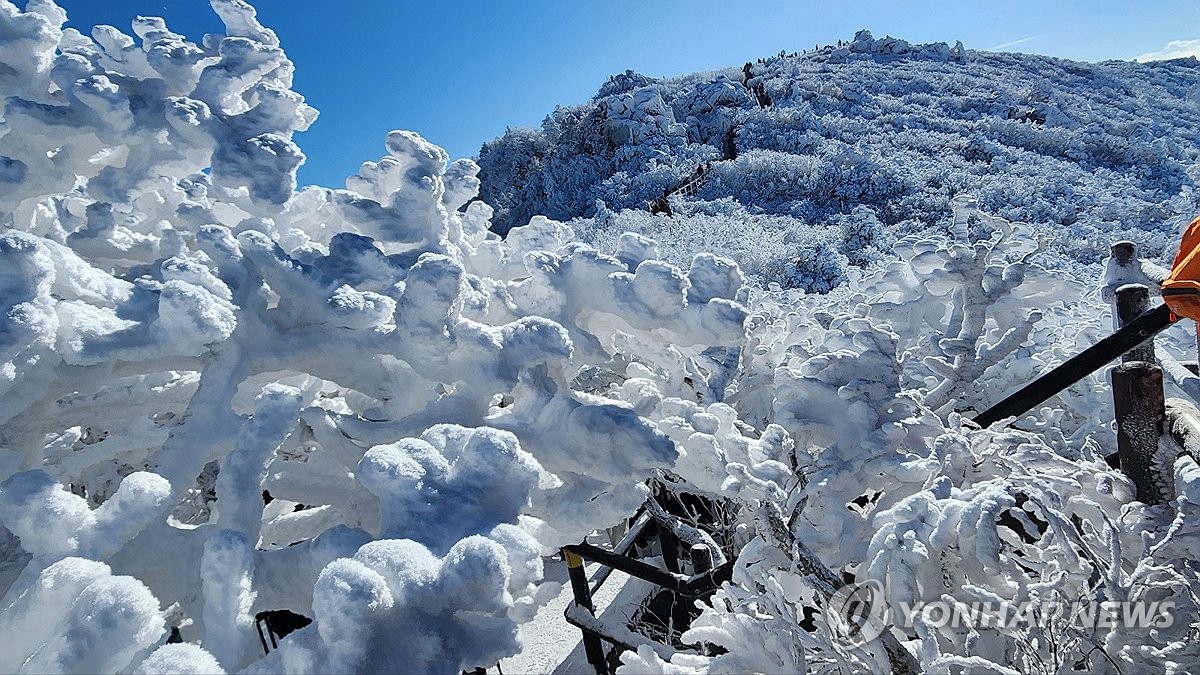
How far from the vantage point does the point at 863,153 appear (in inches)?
597

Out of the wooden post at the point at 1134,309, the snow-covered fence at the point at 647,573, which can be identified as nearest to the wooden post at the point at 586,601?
the snow-covered fence at the point at 647,573

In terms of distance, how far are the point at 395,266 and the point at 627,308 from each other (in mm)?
467

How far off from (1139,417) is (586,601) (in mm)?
1927

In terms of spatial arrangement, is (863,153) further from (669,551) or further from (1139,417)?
(1139,417)

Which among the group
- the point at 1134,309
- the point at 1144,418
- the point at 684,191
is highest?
the point at 684,191

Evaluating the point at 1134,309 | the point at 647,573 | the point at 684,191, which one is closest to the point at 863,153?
the point at 684,191

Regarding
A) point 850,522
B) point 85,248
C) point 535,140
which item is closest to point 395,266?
point 85,248

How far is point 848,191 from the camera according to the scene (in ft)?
45.1

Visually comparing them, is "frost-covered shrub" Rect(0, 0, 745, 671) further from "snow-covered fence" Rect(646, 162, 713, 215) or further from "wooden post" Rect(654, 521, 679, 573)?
"snow-covered fence" Rect(646, 162, 713, 215)

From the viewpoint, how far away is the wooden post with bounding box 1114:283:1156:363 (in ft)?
6.26

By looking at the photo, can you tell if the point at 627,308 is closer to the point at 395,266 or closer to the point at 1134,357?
the point at 395,266

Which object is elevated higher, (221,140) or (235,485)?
(221,140)

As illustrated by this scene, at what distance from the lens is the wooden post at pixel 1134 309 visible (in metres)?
1.91

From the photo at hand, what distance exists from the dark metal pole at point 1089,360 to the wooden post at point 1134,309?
0.21ft
